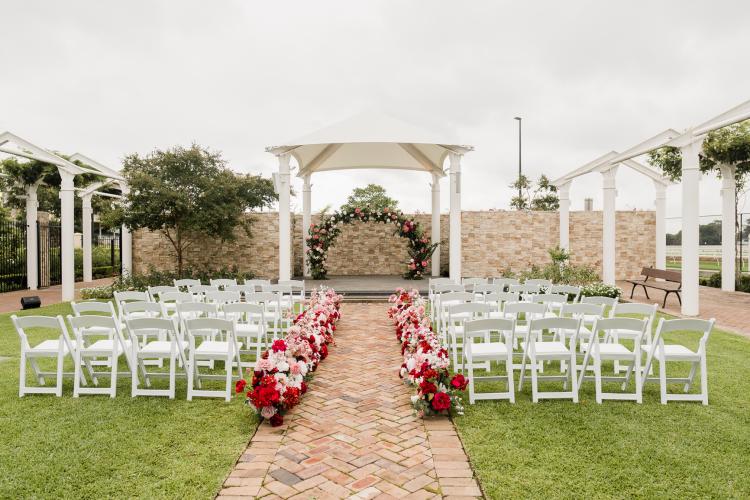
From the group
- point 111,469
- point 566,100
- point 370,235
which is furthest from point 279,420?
point 370,235

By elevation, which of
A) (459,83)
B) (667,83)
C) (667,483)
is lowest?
(667,483)

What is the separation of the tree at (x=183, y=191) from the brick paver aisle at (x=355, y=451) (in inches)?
402

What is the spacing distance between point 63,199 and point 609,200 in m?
14.7

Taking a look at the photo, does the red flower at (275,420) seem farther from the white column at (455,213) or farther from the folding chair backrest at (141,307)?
the white column at (455,213)

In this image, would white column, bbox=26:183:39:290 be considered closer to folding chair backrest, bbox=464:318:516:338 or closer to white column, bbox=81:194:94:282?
white column, bbox=81:194:94:282

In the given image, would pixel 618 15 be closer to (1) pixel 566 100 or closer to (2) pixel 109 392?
(1) pixel 566 100

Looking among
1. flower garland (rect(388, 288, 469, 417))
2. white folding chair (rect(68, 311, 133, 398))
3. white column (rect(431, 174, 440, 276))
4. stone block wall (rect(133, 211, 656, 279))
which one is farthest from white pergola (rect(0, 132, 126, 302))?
flower garland (rect(388, 288, 469, 417))

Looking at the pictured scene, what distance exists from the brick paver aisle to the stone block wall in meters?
13.0

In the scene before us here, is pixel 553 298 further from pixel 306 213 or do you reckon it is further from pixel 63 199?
pixel 63 199

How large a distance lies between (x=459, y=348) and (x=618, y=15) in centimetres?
780

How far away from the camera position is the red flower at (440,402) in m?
4.68

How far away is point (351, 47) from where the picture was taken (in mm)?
13391

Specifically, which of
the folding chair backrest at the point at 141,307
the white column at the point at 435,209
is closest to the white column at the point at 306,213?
the white column at the point at 435,209

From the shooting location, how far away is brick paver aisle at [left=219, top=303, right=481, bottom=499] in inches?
133
